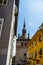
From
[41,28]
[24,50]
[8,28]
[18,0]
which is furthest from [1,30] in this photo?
[24,50]

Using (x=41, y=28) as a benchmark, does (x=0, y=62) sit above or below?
below

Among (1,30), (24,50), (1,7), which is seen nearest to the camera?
(1,30)

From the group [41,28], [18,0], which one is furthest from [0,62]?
[41,28]

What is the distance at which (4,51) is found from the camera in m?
15.2

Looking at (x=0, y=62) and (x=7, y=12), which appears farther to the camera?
(x=7, y=12)

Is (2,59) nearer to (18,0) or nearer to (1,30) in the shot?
(1,30)

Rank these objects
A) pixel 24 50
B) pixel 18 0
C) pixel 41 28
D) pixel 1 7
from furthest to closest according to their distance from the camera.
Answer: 1. pixel 24 50
2. pixel 41 28
3. pixel 18 0
4. pixel 1 7

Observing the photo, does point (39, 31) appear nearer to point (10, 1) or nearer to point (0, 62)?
point (10, 1)

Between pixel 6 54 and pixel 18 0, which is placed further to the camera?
pixel 18 0

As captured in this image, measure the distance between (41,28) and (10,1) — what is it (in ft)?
49.1

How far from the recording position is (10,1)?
18.3 meters

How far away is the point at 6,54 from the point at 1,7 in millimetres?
4393

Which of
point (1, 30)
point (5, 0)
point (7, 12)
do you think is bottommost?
point (1, 30)

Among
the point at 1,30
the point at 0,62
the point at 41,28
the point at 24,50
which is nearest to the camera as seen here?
the point at 0,62
